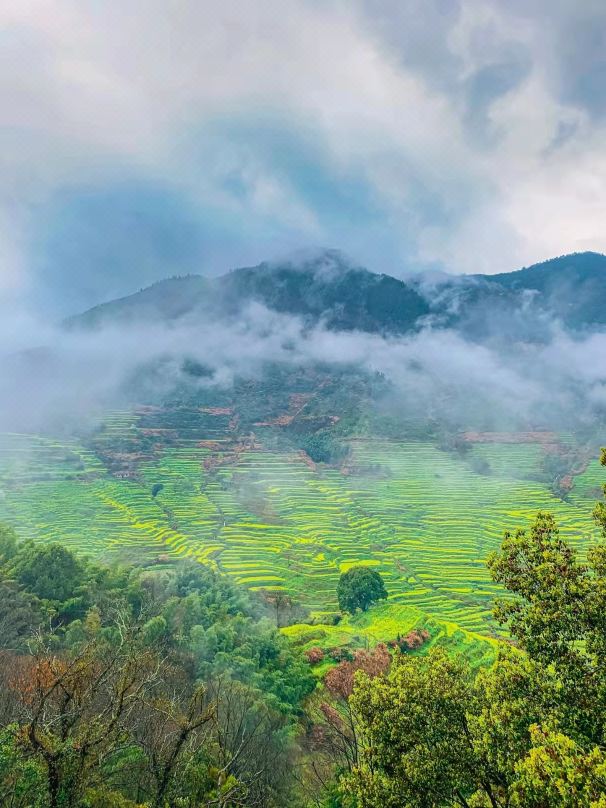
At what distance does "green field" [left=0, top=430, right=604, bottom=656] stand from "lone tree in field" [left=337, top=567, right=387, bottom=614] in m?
1.90

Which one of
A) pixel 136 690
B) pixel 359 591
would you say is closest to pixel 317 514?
pixel 359 591

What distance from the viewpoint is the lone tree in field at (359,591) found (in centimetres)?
5494

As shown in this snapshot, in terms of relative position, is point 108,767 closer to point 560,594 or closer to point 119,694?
point 119,694

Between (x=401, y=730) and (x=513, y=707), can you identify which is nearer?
(x=513, y=707)

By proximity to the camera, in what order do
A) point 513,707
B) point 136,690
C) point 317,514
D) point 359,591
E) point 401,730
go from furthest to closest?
1. point 317,514
2. point 359,591
3. point 136,690
4. point 401,730
5. point 513,707

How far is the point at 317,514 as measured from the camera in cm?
9731

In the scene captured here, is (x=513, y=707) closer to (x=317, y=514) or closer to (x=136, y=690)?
(x=136, y=690)

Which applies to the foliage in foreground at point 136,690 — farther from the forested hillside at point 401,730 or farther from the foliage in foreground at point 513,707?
the foliage in foreground at point 513,707

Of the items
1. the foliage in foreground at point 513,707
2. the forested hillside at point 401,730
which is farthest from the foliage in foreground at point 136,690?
the foliage in foreground at point 513,707

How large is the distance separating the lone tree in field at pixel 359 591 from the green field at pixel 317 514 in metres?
1.90

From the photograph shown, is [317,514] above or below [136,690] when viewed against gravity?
below

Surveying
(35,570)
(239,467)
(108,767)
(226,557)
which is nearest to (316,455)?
(239,467)

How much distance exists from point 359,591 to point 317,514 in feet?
140

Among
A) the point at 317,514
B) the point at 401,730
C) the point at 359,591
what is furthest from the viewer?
the point at 317,514
